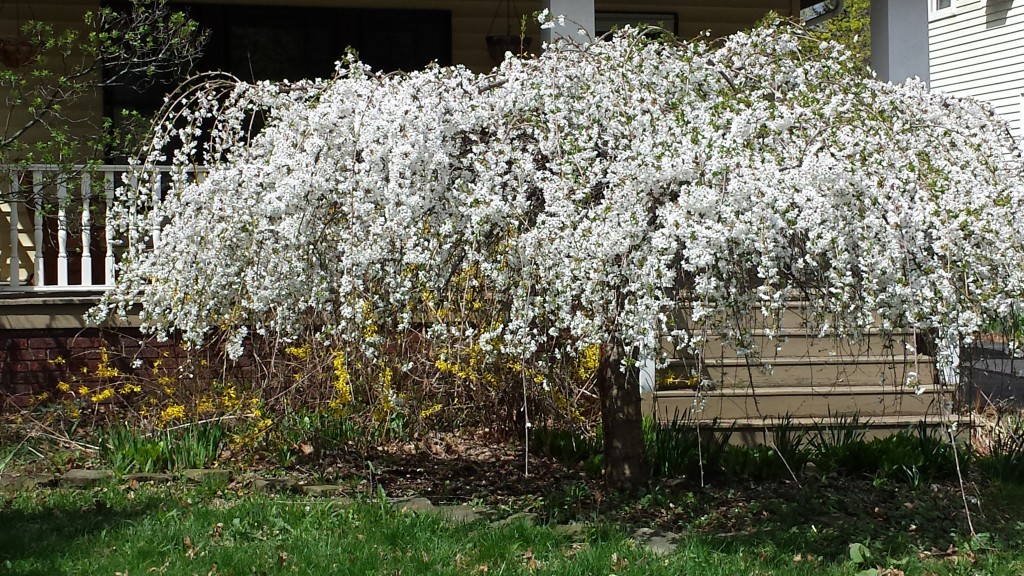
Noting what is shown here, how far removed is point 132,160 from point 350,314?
5.27 feet

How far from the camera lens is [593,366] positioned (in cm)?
633

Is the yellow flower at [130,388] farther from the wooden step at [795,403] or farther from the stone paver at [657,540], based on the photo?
the stone paver at [657,540]

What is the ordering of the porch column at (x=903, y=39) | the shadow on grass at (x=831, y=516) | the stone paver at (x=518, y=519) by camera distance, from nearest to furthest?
the shadow on grass at (x=831, y=516)
the stone paver at (x=518, y=519)
the porch column at (x=903, y=39)

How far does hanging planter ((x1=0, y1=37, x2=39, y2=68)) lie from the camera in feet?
26.6

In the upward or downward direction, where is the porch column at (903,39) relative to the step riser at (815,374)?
upward

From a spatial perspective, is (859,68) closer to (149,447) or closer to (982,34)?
(149,447)

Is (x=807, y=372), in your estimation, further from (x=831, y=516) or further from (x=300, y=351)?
(x=300, y=351)

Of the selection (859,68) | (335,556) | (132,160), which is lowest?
(335,556)

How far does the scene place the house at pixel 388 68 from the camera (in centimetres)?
633

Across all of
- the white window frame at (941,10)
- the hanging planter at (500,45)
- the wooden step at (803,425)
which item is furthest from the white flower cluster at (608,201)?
the white window frame at (941,10)

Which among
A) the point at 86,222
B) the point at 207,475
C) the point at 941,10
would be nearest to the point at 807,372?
the point at 207,475

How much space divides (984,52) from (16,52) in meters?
13.4

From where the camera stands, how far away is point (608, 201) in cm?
377

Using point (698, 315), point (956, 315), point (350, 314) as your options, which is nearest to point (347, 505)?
point (350, 314)
